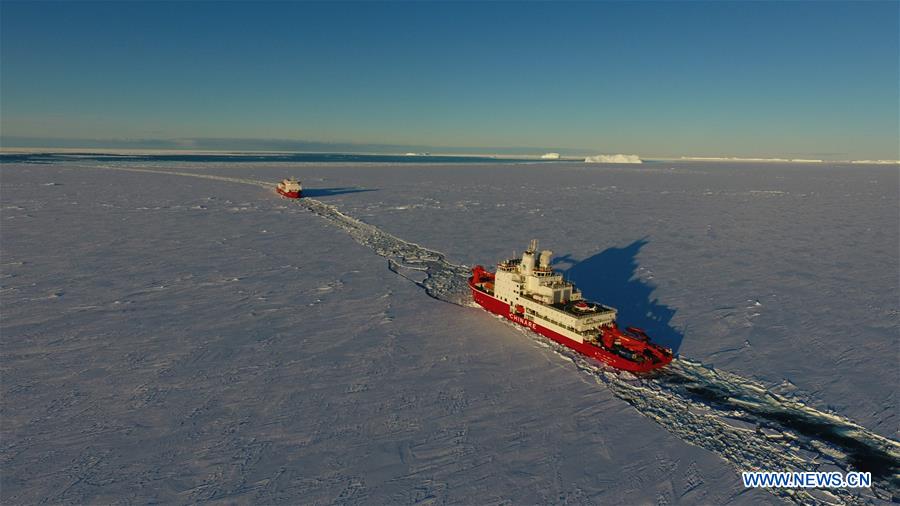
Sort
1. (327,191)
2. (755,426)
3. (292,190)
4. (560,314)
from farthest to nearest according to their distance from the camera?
(327,191), (292,190), (560,314), (755,426)

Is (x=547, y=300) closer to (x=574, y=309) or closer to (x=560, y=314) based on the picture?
(x=574, y=309)

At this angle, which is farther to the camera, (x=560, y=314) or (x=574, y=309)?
(x=574, y=309)

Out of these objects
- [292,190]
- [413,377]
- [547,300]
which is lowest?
[413,377]

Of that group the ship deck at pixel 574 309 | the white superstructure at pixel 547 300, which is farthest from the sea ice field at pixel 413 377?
the ship deck at pixel 574 309

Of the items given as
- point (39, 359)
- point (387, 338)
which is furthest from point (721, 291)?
point (39, 359)

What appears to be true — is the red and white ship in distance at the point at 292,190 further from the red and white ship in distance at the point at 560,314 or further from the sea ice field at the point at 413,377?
the red and white ship in distance at the point at 560,314

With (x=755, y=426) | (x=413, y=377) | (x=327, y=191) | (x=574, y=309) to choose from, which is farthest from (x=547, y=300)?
(x=327, y=191)

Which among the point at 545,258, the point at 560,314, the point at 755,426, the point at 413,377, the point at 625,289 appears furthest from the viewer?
the point at 625,289
